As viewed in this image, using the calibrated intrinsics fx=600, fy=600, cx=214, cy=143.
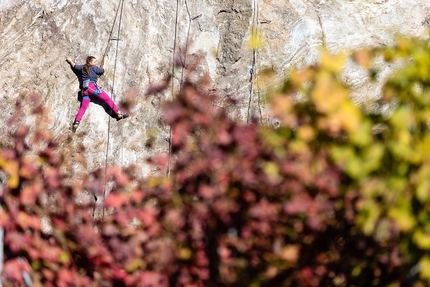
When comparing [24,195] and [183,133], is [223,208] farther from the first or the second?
[24,195]

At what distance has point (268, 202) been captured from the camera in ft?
9.20

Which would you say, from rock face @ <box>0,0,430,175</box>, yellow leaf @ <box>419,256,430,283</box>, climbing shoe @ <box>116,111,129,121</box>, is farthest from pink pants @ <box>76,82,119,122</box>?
yellow leaf @ <box>419,256,430,283</box>

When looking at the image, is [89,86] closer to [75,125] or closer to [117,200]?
[75,125]

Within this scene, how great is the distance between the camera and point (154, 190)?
3229 mm

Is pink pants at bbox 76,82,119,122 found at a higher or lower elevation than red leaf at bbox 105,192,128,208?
higher

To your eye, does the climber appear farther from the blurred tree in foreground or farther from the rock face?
the blurred tree in foreground

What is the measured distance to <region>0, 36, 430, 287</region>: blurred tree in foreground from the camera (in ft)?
7.58

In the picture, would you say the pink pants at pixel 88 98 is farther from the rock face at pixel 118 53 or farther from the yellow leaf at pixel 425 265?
the yellow leaf at pixel 425 265

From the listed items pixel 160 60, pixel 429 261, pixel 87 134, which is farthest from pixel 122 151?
pixel 429 261

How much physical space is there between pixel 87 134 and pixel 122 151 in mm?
619

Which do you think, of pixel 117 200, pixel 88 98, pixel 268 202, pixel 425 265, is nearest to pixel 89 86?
pixel 88 98

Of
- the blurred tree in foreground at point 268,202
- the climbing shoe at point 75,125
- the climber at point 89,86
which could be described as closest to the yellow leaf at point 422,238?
the blurred tree in foreground at point 268,202

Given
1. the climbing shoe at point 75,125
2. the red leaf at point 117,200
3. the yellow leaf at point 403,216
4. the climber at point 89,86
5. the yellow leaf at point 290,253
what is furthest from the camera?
the climbing shoe at point 75,125

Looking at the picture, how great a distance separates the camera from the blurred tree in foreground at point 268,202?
2.31m
